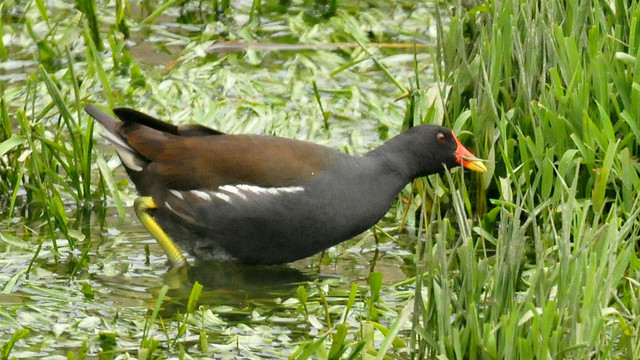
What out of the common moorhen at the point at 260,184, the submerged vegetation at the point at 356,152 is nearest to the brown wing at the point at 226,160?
the common moorhen at the point at 260,184

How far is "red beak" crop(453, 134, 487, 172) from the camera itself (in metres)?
5.09

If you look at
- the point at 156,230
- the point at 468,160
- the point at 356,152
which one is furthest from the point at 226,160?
the point at 356,152

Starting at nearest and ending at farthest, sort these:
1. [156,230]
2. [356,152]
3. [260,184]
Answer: [260,184] < [156,230] < [356,152]

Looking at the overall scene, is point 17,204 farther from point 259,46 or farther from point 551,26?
point 551,26

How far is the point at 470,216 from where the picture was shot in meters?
5.02

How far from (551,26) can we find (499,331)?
2076 millimetres

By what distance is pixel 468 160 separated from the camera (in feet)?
16.8

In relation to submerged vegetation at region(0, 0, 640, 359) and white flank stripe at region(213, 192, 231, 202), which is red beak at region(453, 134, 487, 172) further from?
white flank stripe at region(213, 192, 231, 202)

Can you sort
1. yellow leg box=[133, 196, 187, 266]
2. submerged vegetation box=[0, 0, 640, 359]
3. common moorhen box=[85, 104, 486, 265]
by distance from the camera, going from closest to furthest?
submerged vegetation box=[0, 0, 640, 359], common moorhen box=[85, 104, 486, 265], yellow leg box=[133, 196, 187, 266]

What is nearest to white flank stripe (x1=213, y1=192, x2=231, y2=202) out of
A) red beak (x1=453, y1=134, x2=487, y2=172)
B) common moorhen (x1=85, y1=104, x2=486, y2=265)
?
common moorhen (x1=85, y1=104, x2=486, y2=265)

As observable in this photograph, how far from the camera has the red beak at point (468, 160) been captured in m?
5.09

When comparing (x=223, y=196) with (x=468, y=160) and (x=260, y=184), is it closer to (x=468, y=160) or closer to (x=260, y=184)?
(x=260, y=184)

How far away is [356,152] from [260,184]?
121 centimetres

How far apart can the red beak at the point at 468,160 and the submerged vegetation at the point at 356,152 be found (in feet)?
0.19
